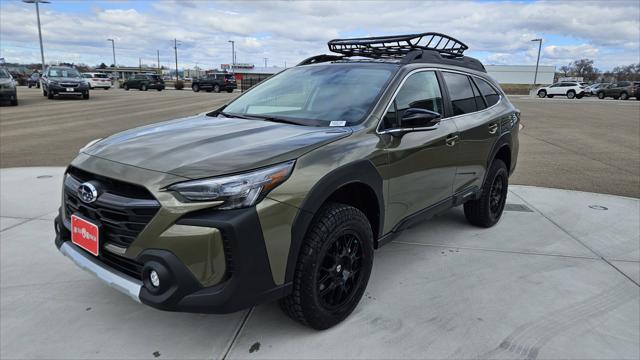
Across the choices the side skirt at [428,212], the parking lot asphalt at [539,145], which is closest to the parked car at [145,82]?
the parking lot asphalt at [539,145]

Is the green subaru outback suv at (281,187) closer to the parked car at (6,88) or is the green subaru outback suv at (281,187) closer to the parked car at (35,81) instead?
the parked car at (6,88)

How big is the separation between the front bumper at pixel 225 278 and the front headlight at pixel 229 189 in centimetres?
5

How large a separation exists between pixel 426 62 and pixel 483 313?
202 cm

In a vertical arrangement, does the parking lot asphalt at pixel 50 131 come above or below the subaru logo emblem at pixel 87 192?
below

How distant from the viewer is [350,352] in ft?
8.71

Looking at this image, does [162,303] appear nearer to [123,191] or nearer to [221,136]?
[123,191]

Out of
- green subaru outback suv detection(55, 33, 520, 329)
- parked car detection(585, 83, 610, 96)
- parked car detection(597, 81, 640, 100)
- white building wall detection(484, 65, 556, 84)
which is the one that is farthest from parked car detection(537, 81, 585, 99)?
white building wall detection(484, 65, 556, 84)

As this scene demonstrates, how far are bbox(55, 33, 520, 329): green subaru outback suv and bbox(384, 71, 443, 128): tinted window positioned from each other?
15 mm

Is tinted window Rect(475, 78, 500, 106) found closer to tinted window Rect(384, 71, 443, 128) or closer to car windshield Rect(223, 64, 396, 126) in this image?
tinted window Rect(384, 71, 443, 128)

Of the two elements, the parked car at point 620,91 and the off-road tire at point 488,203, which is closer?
the off-road tire at point 488,203

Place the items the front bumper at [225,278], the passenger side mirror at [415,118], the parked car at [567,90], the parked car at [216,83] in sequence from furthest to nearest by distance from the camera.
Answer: the parked car at [567,90] < the parked car at [216,83] < the passenger side mirror at [415,118] < the front bumper at [225,278]

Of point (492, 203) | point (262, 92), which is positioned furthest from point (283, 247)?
point (492, 203)

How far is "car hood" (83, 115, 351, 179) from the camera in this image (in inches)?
91.6

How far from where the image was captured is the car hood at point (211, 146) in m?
2.33
